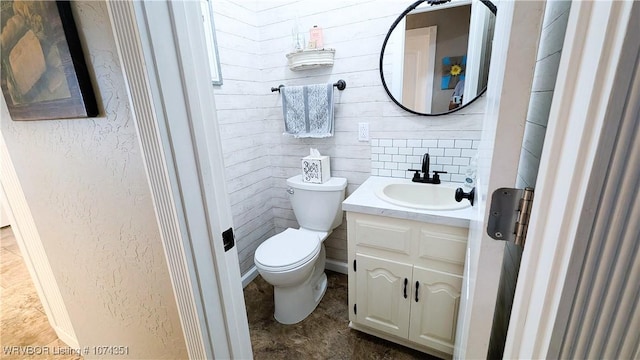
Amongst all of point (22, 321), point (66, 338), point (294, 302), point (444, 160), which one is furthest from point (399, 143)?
point (22, 321)

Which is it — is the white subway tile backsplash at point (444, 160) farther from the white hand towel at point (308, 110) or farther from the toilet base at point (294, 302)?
the toilet base at point (294, 302)

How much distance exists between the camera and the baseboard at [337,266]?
80.4 inches

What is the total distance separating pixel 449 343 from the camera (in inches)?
49.6

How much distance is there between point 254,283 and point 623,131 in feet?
6.83

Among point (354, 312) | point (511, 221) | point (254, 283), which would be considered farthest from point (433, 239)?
point (254, 283)

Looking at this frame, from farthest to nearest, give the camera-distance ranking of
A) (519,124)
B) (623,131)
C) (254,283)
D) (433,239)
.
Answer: (254,283), (433,239), (519,124), (623,131)

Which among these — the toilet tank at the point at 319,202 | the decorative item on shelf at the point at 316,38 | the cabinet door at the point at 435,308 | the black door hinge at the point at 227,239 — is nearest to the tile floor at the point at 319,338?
the cabinet door at the point at 435,308

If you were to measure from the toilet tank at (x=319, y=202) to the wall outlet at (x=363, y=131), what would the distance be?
0.29 metres

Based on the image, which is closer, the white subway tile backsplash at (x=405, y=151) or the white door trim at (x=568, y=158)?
the white door trim at (x=568, y=158)

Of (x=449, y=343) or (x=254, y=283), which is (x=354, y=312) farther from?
(x=254, y=283)

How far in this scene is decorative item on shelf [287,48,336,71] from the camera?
161 cm

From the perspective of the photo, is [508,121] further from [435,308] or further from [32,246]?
[32,246]

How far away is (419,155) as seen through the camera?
1.60 m

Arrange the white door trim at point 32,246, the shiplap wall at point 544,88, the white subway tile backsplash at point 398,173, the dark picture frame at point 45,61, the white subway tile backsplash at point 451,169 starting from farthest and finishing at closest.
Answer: the white subway tile backsplash at point 398,173
the white subway tile backsplash at point 451,169
the white door trim at point 32,246
the dark picture frame at point 45,61
the shiplap wall at point 544,88
